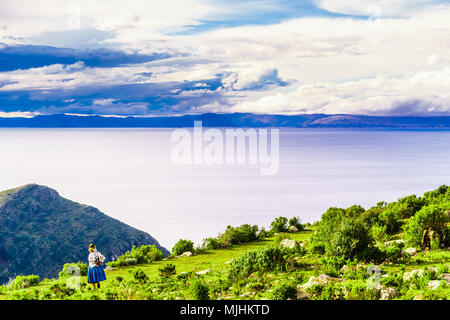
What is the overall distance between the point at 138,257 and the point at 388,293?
14040 millimetres

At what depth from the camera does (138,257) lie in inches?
864

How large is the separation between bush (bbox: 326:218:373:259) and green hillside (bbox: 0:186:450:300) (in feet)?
0.13

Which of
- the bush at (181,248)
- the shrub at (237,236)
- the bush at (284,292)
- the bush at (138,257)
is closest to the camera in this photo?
the bush at (284,292)

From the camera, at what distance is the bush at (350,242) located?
53.9 ft

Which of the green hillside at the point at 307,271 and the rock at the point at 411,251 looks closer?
the green hillside at the point at 307,271

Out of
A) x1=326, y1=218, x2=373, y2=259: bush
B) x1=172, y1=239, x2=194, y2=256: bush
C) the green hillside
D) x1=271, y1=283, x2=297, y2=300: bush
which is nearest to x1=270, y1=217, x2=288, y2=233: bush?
the green hillside

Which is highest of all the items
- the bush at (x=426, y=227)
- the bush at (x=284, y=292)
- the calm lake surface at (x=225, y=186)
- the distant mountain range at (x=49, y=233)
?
the bush at (x=426, y=227)

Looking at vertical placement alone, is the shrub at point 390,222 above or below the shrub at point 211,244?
above

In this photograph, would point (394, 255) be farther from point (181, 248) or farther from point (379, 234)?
point (181, 248)

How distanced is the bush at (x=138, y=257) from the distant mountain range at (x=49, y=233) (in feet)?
150

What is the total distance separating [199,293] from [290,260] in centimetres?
509

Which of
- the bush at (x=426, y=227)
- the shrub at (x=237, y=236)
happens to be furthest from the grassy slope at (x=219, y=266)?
the bush at (x=426, y=227)

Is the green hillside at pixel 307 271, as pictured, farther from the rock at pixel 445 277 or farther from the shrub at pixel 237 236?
the shrub at pixel 237 236
